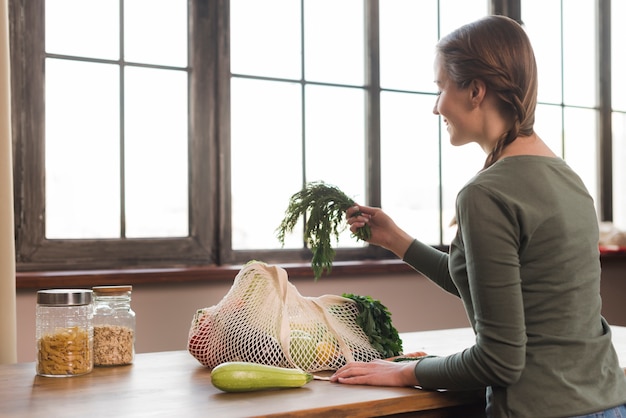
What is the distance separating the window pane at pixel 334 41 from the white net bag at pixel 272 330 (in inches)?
65.1

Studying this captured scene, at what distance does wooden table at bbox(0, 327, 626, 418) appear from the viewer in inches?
49.2

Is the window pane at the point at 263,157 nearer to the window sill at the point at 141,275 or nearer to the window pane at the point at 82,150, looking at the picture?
the window sill at the point at 141,275

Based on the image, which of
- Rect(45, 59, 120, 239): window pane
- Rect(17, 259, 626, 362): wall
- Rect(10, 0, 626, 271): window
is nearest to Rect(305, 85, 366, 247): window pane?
Rect(10, 0, 626, 271): window

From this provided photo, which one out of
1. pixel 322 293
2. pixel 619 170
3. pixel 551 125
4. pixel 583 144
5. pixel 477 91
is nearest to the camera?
pixel 477 91

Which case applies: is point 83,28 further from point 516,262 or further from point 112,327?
point 516,262

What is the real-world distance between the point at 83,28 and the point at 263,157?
2.68ft

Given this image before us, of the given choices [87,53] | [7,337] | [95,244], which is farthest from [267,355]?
[87,53]

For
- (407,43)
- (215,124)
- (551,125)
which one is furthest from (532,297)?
(551,125)

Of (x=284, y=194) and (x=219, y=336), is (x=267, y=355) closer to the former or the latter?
(x=219, y=336)

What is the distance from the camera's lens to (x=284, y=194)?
3051mm

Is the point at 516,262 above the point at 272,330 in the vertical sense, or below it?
above

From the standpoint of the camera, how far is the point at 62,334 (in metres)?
1.54

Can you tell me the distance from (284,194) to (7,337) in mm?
1221

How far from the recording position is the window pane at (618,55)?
404 cm
